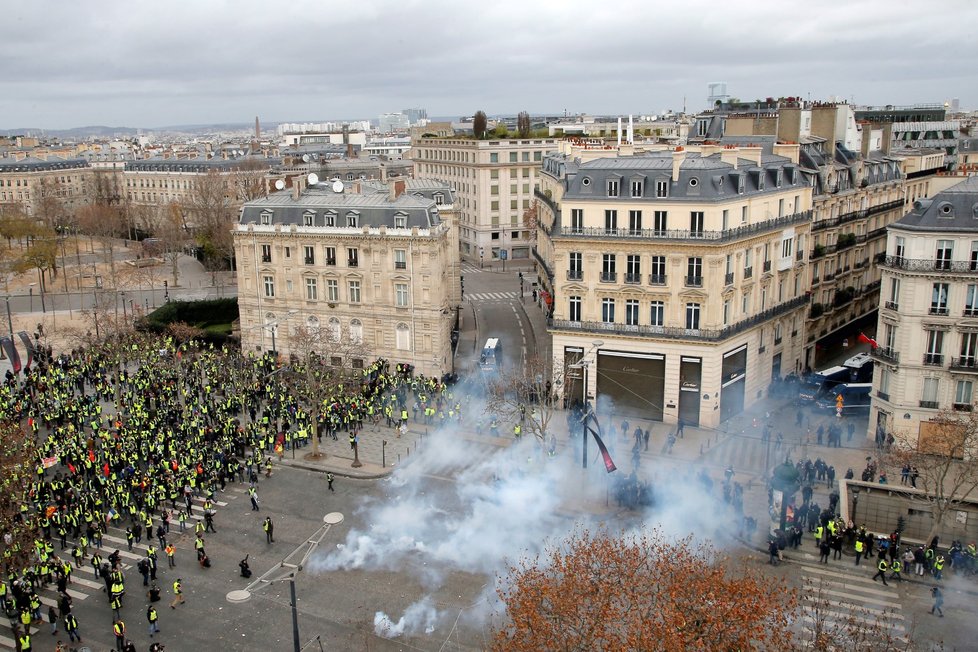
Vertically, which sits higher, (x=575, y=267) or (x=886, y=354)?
(x=575, y=267)

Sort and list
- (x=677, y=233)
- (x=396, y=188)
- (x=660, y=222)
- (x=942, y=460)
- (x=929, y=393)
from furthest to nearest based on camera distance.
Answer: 1. (x=396, y=188)
2. (x=660, y=222)
3. (x=677, y=233)
4. (x=929, y=393)
5. (x=942, y=460)

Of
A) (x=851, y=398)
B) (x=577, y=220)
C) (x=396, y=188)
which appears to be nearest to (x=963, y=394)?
(x=851, y=398)

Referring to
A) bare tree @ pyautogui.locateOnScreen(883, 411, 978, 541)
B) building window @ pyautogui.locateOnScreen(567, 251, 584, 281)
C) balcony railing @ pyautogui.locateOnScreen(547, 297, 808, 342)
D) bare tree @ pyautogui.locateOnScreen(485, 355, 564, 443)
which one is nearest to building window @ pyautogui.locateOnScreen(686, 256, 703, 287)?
balcony railing @ pyautogui.locateOnScreen(547, 297, 808, 342)

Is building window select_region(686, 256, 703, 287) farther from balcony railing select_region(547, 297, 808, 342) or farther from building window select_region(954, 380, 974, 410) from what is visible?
building window select_region(954, 380, 974, 410)

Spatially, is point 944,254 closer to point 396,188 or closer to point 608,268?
point 608,268

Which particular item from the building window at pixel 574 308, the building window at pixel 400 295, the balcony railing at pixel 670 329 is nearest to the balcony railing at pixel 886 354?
the balcony railing at pixel 670 329

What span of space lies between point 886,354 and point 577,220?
18.2m

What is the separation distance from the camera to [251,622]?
100ft

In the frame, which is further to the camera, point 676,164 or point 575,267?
point 575,267

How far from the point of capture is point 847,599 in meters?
31.3

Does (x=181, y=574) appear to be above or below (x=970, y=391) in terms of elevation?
below

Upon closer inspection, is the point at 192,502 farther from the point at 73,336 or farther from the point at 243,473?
the point at 73,336

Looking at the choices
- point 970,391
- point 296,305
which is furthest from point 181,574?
point 970,391

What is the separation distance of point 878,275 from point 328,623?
55980 millimetres
